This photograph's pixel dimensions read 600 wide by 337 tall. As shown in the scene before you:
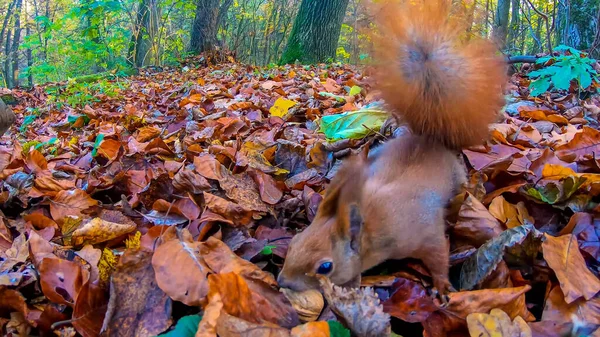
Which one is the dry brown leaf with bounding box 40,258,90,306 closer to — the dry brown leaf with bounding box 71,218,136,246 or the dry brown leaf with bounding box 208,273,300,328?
the dry brown leaf with bounding box 71,218,136,246

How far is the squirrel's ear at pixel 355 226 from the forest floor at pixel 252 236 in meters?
0.13

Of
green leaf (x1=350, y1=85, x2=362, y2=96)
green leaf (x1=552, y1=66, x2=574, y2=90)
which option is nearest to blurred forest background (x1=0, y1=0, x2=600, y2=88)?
green leaf (x1=350, y1=85, x2=362, y2=96)

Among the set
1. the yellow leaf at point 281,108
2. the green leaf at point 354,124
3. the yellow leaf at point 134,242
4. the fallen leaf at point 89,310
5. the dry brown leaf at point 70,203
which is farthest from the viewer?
the yellow leaf at point 281,108

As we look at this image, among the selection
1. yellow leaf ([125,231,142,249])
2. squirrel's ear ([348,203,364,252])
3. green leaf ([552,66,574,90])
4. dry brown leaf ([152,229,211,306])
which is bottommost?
yellow leaf ([125,231,142,249])

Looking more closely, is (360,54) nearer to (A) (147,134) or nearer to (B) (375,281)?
(B) (375,281)

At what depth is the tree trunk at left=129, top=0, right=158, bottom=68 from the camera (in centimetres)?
965

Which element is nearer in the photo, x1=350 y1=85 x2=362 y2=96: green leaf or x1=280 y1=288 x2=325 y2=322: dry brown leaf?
x1=280 y1=288 x2=325 y2=322: dry brown leaf

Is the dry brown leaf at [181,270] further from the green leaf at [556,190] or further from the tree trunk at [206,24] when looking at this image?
the tree trunk at [206,24]

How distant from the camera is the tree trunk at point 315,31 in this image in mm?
7645

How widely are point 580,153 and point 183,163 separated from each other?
1.91 m

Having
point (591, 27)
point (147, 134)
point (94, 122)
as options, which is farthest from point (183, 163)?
point (591, 27)

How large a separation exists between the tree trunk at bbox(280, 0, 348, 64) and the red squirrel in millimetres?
6126

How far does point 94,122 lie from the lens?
4.32 meters

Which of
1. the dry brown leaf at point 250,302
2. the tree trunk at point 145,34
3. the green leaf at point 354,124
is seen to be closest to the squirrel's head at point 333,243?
the dry brown leaf at point 250,302
